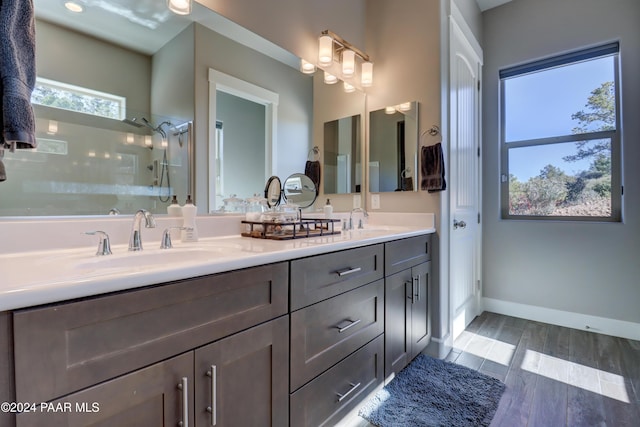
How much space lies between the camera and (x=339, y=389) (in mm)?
1215

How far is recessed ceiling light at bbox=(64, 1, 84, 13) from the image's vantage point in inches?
42.2

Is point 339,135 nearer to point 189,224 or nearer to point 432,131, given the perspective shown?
point 432,131

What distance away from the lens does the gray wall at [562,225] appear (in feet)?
7.29

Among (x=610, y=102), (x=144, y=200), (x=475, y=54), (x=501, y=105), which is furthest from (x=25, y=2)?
(x=610, y=102)

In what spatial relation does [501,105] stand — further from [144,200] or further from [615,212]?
[144,200]

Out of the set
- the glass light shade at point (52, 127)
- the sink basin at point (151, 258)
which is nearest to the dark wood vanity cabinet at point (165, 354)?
the sink basin at point (151, 258)

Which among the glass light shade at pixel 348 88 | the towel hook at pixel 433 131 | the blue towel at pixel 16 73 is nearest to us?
the blue towel at pixel 16 73

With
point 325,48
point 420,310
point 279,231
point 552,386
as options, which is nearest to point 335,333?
point 279,231

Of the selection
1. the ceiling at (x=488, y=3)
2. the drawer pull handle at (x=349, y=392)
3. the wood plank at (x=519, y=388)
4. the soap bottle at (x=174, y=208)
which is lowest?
the wood plank at (x=519, y=388)

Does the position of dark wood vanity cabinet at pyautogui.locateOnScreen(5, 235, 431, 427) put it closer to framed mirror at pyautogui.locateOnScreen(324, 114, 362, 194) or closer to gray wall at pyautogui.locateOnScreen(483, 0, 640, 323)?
framed mirror at pyautogui.locateOnScreen(324, 114, 362, 194)

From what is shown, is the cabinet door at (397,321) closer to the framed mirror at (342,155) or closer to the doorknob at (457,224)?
the doorknob at (457,224)

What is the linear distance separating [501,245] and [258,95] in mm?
2493

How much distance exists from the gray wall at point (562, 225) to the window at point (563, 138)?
8 centimetres

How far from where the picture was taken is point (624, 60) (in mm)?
2240
